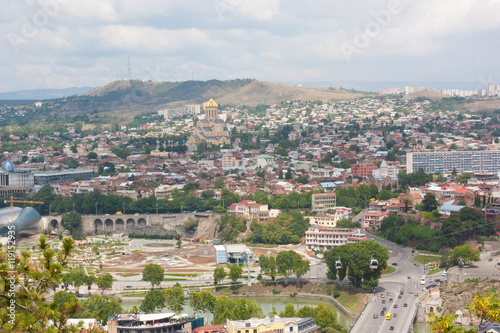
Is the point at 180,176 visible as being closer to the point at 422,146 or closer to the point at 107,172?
the point at 107,172

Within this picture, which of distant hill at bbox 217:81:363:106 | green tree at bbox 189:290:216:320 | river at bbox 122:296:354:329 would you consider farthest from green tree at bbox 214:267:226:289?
distant hill at bbox 217:81:363:106

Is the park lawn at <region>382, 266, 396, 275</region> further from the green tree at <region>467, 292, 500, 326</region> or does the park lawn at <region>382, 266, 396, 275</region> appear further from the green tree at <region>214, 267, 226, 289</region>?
the green tree at <region>467, 292, 500, 326</region>

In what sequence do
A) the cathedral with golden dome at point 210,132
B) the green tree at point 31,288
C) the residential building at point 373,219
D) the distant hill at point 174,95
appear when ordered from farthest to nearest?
the distant hill at point 174,95 < the cathedral with golden dome at point 210,132 < the residential building at point 373,219 < the green tree at point 31,288

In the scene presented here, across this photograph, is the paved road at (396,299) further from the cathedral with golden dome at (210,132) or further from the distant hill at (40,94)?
the distant hill at (40,94)

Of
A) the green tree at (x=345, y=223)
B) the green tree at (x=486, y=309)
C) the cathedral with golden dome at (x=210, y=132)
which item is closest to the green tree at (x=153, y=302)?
the green tree at (x=345, y=223)

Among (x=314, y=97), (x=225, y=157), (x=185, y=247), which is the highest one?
(x=314, y=97)

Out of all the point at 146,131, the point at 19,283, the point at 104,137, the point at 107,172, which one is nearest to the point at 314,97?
the point at 146,131

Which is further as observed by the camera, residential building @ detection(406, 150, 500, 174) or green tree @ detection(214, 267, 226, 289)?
residential building @ detection(406, 150, 500, 174)
